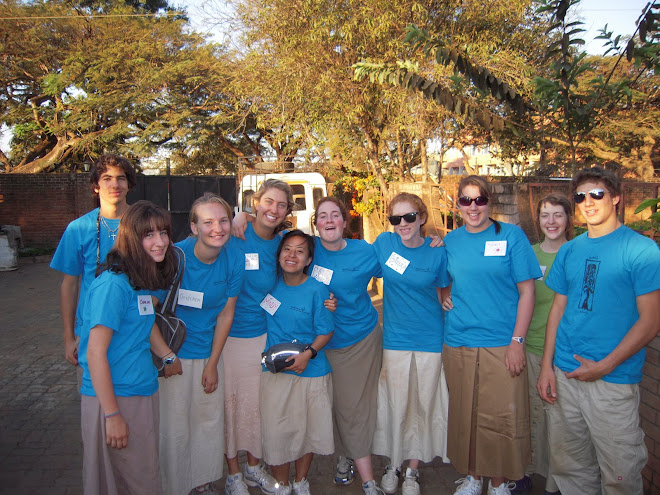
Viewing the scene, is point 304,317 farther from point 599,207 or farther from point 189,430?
point 599,207

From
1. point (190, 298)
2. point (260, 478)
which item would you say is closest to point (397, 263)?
point (190, 298)

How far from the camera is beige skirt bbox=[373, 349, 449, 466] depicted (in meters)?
3.28

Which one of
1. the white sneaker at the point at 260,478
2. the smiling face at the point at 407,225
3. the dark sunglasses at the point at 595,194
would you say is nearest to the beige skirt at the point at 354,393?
the white sneaker at the point at 260,478

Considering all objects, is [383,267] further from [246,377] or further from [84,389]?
[84,389]

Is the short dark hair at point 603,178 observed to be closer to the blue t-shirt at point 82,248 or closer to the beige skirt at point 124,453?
the beige skirt at point 124,453

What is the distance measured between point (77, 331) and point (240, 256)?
1103mm

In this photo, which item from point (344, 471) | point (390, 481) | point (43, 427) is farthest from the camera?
point (43, 427)

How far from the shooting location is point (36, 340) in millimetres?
7125

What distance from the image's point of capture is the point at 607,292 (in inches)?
99.7

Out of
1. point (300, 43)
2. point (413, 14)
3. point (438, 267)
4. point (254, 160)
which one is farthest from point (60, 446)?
point (254, 160)

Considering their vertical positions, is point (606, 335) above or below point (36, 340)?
above

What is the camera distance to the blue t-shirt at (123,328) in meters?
2.34

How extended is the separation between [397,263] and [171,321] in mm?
1470

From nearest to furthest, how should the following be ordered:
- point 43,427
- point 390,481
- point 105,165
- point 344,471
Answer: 1. point 105,165
2. point 390,481
3. point 344,471
4. point 43,427
